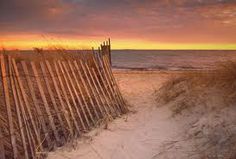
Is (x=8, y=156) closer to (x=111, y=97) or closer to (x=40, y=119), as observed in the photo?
(x=40, y=119)

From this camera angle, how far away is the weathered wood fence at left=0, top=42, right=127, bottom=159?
5.20 meters

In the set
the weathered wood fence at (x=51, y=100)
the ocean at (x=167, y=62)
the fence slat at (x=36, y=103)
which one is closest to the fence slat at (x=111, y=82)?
the weathered wood fence at (x=51, y=100)

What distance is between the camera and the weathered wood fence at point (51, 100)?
5195 millimetres

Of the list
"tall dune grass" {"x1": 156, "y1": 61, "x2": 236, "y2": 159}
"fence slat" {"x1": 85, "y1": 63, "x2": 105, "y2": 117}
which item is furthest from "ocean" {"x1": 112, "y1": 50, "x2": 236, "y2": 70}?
"fence slat" {"x1": 85, "y1": 63, "x2": 105, "y2": 117}

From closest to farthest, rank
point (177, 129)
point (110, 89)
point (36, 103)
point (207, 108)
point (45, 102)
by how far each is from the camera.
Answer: point (36, 103) < point (45, 102) < point (177, 129) < point (207, 108) < point (110, 89)

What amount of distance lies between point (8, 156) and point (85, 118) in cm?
189

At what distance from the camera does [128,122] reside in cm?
720

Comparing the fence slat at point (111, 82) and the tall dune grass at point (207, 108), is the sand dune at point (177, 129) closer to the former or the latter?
the tall dune grass at point (207, 108)

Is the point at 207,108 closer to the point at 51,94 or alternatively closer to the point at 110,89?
the point at 110,89

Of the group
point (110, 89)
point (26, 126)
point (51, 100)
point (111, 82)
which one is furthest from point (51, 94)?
point (111, 82)

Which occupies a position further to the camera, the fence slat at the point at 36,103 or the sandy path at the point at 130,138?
the fence slat at the point at 36,103

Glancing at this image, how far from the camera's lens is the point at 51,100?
6.19m

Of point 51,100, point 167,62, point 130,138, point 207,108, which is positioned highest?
point 51,100

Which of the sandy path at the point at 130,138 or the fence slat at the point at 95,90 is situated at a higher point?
the fence slat at the point at 95,90
